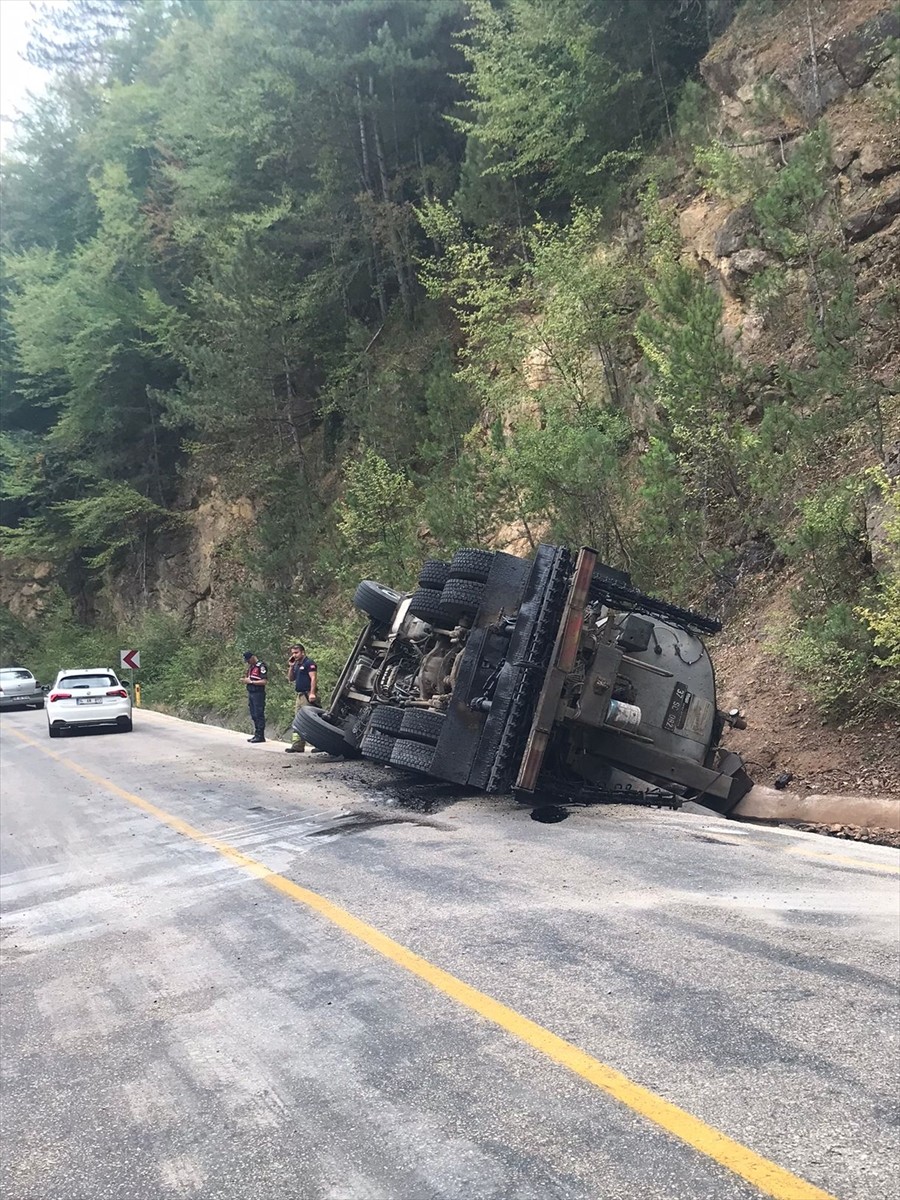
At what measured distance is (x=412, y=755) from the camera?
8.39 m

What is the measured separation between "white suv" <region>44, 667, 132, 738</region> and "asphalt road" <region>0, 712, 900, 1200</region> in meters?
12.9

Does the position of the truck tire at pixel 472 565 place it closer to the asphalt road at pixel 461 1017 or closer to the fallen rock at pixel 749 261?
the asphalt road at pixel 461 1017

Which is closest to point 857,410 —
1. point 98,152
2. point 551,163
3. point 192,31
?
point 551,163

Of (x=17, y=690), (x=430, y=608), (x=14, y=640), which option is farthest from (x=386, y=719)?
(x=14, y=640)

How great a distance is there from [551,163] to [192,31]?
2038cm

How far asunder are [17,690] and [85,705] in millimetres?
11903

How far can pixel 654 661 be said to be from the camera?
8.49m

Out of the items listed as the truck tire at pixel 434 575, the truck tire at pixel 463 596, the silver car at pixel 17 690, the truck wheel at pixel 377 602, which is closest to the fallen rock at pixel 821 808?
the truck tire at pixel 463 596

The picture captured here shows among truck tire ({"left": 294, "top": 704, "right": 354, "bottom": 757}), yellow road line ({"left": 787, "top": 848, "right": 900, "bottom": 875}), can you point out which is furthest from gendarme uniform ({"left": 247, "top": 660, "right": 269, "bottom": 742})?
yellow road line ({"left": 787, "top": 848, "right": 900, "bottom": 875})

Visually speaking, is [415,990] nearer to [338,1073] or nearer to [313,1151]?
[338,1073]

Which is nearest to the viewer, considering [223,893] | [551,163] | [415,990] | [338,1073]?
[338,1073]

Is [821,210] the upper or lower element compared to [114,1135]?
upper

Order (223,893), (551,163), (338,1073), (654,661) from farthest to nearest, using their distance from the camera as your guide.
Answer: (551,163), (654,661), (223,893), (338,1073)

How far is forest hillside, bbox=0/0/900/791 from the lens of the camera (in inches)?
424
